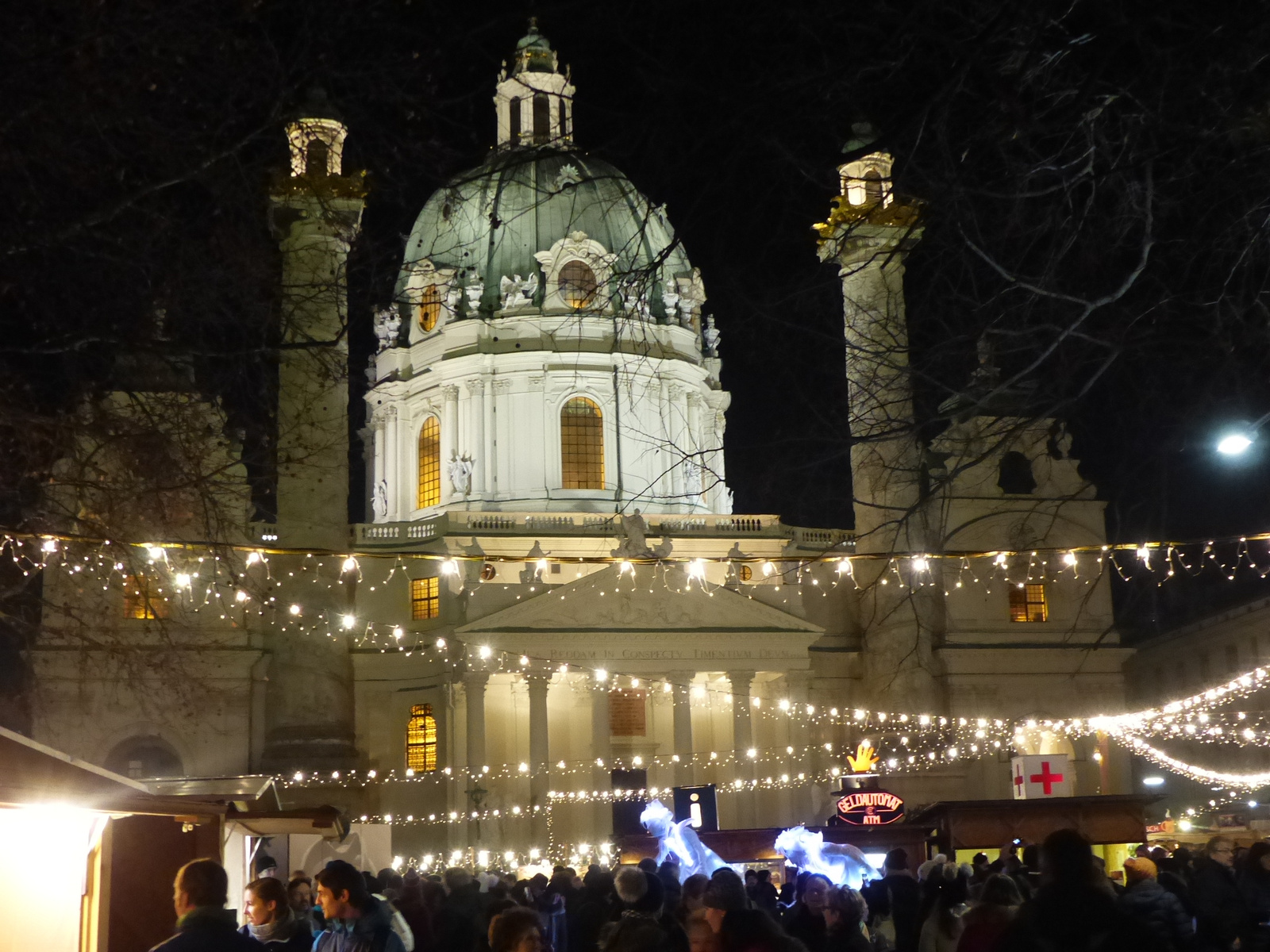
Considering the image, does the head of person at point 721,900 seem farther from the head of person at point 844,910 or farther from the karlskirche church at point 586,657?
the karlskirche church at point 586,657

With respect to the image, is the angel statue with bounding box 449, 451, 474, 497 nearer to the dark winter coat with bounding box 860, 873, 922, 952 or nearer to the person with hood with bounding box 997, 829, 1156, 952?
the dark winter coat with bounding box 860, 873, 922, 952

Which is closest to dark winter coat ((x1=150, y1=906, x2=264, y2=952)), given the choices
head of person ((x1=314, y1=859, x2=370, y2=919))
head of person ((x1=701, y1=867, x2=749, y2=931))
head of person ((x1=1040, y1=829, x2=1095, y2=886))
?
head of person ((x1=314, y1=859, x2=370, y2=919))

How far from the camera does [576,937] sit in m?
15.4

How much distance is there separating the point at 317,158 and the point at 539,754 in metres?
35.0

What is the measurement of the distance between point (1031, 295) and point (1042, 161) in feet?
3.86

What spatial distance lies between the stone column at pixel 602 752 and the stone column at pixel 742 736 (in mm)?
4130

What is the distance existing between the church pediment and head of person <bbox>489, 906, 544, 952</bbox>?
149ft

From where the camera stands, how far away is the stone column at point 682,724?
5409cm

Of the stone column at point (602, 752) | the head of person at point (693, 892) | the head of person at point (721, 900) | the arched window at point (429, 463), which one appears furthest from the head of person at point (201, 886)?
the arched window at point (429, 463)

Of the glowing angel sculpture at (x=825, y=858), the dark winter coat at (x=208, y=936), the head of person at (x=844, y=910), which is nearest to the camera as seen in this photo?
the dark winter coat at (x=208, y=936)

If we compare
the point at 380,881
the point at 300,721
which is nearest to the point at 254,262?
the point at 380,881

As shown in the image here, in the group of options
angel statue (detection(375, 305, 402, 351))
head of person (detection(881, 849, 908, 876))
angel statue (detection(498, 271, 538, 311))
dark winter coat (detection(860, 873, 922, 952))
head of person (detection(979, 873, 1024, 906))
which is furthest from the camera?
angel statue (detection(375, 305, 402, 351))

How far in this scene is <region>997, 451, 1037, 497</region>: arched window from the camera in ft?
204

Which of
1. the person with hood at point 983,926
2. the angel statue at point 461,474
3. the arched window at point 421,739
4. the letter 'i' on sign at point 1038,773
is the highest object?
the angel statue at point 461,474
